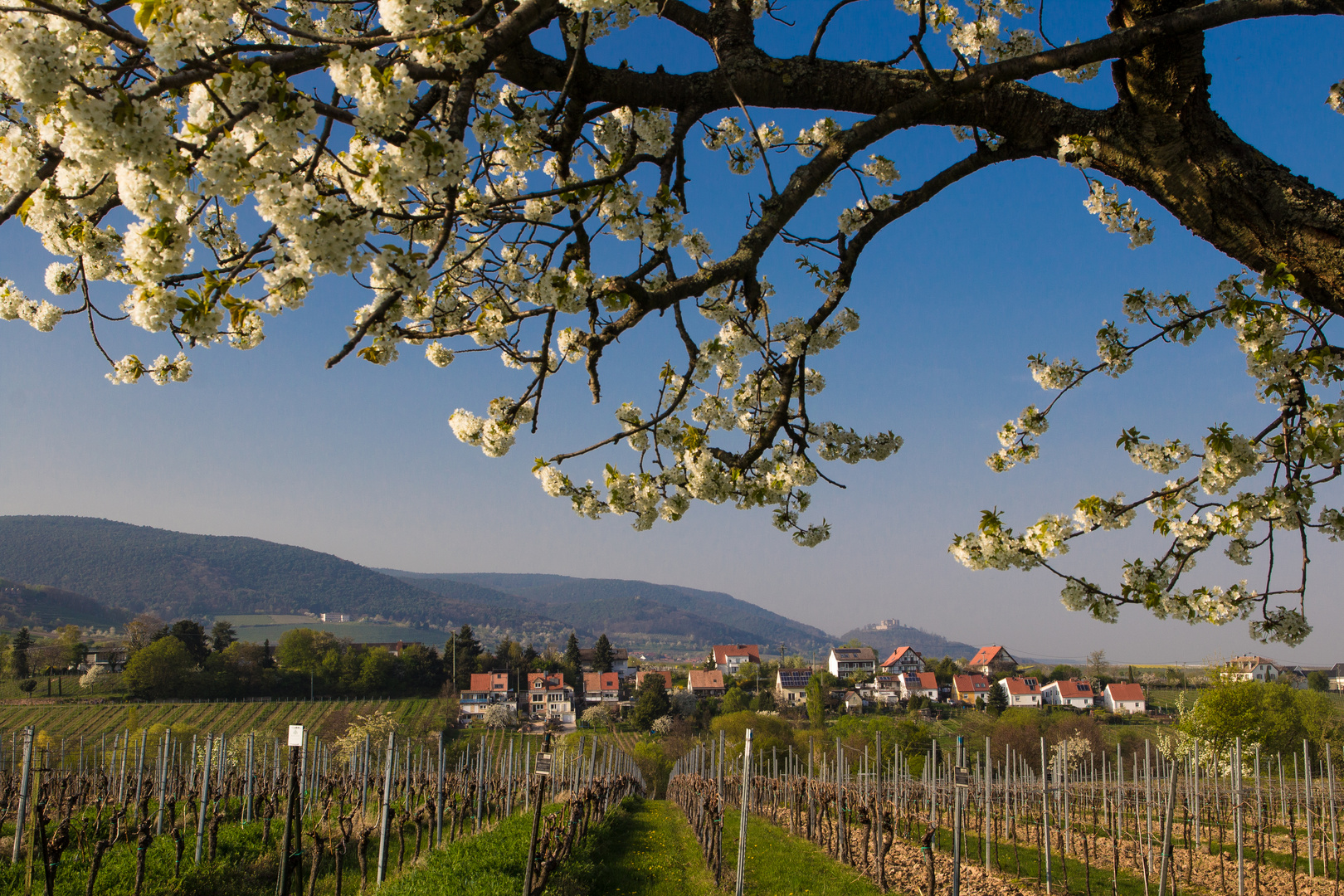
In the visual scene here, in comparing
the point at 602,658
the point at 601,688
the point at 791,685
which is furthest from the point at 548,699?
the point at 791,685

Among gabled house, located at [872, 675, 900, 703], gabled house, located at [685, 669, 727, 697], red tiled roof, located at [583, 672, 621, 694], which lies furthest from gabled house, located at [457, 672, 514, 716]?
gabled house, located at [872, 675, 900, 703]

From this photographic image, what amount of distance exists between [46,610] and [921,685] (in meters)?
198

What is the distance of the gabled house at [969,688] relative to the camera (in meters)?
85.4

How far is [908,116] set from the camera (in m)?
2.90

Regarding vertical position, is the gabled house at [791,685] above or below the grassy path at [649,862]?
below

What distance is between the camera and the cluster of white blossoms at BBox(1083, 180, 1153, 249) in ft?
12.4

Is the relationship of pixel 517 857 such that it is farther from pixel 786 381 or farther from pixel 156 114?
pixel 156 114

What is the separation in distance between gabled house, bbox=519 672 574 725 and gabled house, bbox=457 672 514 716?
211 centimetres

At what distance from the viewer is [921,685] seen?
9162 centimetres

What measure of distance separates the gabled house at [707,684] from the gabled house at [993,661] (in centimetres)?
4333

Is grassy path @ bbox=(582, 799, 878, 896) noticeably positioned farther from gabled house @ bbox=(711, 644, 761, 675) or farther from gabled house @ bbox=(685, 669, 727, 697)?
gabled house @ bbox=(711, 644, 761, 675)

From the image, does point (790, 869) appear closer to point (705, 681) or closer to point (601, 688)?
point (601, 688)

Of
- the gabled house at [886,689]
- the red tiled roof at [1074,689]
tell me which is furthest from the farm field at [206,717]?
the red tiled roof at [1074,689]

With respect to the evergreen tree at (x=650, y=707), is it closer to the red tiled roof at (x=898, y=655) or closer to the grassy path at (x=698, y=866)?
the grassy path at (x=698, y=866)
